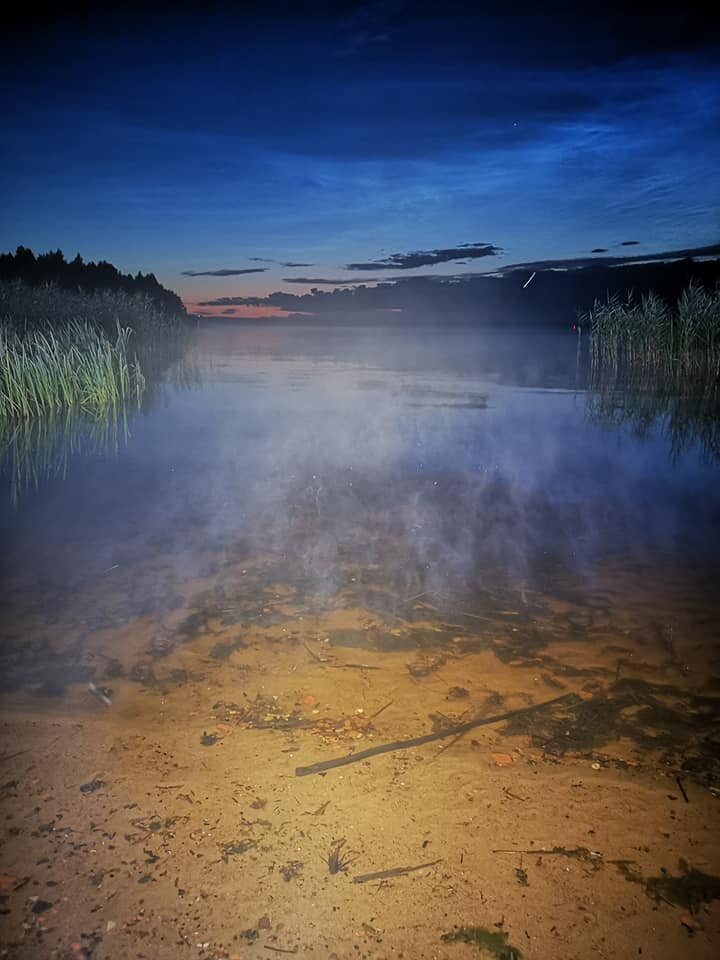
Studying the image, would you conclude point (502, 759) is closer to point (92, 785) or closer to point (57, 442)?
point (92, 785)

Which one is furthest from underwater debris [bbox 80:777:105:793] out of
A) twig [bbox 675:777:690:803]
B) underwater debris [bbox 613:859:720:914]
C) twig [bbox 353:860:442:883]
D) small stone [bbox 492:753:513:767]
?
twig [bbox 675:777:690:803]

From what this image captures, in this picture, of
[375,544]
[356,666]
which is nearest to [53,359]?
[375,544]

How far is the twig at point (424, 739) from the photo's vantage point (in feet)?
9.27

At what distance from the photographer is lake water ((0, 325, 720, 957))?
2.13 m

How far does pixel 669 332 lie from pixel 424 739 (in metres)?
20.6

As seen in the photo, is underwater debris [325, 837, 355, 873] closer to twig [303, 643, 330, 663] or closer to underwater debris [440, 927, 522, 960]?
underwater debris [440, 927, 522, 960]

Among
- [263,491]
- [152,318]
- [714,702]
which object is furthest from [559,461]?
[152,318]

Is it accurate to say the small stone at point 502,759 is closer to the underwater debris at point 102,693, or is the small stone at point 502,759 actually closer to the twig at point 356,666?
the twig at point 356,666

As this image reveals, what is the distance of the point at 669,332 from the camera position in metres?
20.1

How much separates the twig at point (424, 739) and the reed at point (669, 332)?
18502mm

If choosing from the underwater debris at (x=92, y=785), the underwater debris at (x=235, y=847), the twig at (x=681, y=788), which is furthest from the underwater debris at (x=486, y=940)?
the underwater debris at (x=92, y=785)

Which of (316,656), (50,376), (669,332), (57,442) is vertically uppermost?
(669,332)

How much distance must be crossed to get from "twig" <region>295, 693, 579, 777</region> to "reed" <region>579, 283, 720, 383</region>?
18.5 metres

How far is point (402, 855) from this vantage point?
2.33 metres
